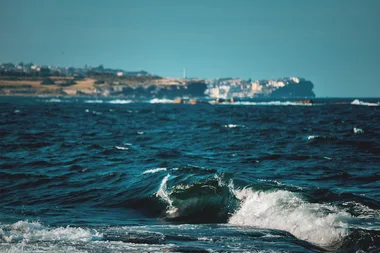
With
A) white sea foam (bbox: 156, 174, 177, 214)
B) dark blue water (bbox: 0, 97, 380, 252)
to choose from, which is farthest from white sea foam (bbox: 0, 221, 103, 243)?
white sea foam (bbox: 156, 174, 177, 214)

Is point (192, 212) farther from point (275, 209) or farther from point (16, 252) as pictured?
point (16, 252)

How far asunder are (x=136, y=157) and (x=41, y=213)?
52.6 feet

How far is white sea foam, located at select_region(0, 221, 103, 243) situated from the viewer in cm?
1673

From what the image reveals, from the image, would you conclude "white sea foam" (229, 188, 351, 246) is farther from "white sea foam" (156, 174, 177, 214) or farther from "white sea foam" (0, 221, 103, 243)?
"white sea foam" (0, 221, 103, 243)

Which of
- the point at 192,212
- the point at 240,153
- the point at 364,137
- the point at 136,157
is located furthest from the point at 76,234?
the point at 364,137

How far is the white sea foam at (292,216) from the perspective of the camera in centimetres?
1750

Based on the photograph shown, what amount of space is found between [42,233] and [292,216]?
28.4 feet

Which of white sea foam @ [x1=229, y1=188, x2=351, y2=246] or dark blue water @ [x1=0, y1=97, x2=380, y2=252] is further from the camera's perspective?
white sea foam @ [x1=229, y1=188, x2=351, y2=246]

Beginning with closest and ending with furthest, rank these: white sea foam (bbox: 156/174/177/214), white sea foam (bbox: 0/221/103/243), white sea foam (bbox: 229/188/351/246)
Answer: white sea foam (bbox: 0/221/103/243), white sea foam (bbox: 229/188/351/246), white sea foam (bbox: 156/174/177/214)

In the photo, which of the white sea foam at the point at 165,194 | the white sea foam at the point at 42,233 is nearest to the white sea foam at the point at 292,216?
the white sea foam at the point at 165,194

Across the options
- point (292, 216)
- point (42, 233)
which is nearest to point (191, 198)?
point (292, 216)

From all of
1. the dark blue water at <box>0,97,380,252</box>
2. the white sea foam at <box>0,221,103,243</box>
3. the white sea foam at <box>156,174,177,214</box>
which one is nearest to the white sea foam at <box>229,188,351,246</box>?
the dark blue water at <box>0,97,380,252</box>

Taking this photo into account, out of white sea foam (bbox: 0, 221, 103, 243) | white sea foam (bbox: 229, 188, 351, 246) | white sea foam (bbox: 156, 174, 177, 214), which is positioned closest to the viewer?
white sea foam (bbox: 0, 221, 103, 243)

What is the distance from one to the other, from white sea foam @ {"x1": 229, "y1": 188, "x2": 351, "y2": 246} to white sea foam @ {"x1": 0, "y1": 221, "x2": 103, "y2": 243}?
6150 millimetres
